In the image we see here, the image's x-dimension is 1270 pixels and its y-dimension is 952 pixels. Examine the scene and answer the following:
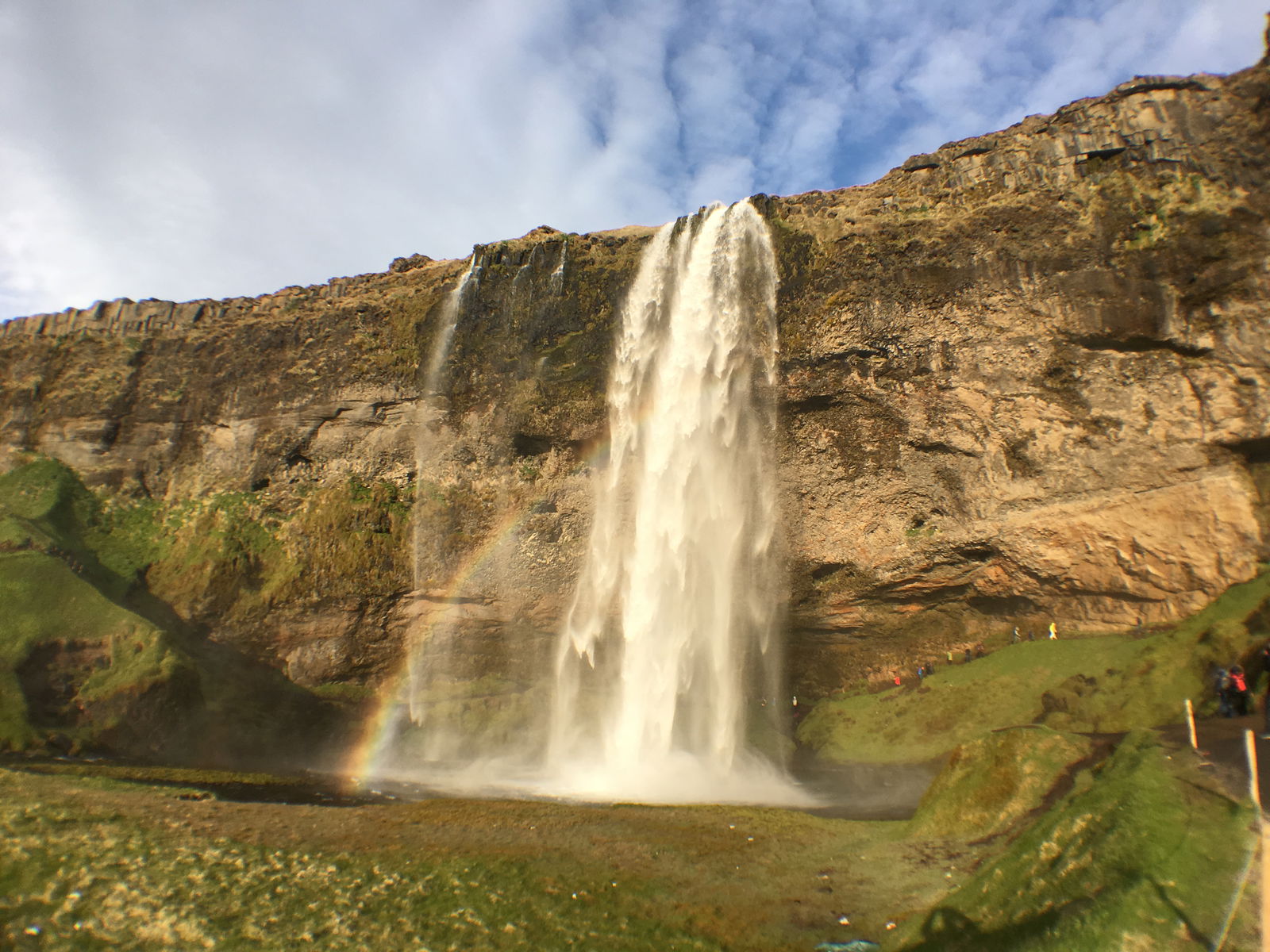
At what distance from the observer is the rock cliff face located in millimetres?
24750

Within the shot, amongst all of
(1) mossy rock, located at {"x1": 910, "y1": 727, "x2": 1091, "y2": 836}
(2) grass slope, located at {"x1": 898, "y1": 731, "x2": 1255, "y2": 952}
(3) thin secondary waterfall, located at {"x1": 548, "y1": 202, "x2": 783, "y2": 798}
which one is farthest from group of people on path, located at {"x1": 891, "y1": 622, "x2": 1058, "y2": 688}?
(2) grass slope, located at {"x1": 898, "y1": 731, "x2": 1255, "y2": 952}

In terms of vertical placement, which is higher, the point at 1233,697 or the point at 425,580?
the point at 425,580

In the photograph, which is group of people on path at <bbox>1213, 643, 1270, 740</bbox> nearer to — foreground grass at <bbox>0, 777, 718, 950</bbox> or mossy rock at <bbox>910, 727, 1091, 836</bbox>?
mossy rock at <bbox>910, 727, 1091, 836</bbox>

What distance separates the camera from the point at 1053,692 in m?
23.8

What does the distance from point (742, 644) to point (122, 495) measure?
3140 cm

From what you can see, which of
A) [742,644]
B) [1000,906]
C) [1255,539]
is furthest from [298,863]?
[1255,539]

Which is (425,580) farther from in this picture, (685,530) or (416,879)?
(416,879)

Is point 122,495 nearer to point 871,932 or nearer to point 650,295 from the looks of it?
point 650,295

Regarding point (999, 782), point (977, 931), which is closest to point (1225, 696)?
point (999, 782)

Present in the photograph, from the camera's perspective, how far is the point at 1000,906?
8539mm

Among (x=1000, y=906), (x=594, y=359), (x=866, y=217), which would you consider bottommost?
(x=1000, y=906)

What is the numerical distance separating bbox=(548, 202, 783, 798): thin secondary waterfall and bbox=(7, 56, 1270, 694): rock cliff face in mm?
1148

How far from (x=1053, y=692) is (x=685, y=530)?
42.7 feet

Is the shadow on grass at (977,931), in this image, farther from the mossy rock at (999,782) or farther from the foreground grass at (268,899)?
the mossy rock at (999,782)
